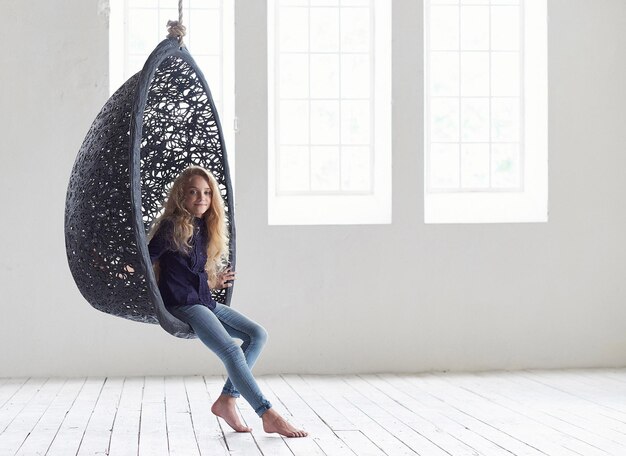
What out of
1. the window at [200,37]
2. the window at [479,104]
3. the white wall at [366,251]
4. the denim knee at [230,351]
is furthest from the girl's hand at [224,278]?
the window at [479,104]

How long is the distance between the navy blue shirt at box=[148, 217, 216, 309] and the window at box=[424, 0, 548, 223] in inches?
104

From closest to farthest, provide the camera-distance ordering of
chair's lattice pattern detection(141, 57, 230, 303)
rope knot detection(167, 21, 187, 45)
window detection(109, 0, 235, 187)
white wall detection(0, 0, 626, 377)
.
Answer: rope knot detection(167, 21, 187, 45) < chair's lattice pattern detection(141, 57, 230, 303) < white wall detection(0, 0, 626, 377) < window detection(109, 0, 235, 187)

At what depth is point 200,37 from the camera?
6.13 meters

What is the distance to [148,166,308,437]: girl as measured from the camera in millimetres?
3760

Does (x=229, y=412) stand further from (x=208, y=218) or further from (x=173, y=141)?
(x=173, y=141)

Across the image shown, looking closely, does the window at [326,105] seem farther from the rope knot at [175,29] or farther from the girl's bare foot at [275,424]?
the girl's bare foot at [275,424]

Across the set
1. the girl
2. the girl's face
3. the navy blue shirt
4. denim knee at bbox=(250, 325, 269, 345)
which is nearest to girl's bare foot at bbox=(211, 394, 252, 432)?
the girl

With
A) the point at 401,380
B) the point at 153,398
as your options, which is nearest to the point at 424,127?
the point at 401,380

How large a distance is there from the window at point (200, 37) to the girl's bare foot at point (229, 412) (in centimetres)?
232

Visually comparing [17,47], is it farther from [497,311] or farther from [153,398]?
[497,311]

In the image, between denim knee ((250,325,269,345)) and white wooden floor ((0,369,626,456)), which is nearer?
white wooden floor ((0,369,626,456))

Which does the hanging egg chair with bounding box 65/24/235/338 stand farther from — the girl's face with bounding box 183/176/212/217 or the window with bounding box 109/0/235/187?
the window with bounding box 109/0/235/187

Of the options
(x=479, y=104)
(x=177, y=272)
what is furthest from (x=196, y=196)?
(x=479, y=104)

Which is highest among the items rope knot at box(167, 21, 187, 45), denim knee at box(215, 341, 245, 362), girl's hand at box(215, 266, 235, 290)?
rope knot at box(167, 21, 187, 45)
